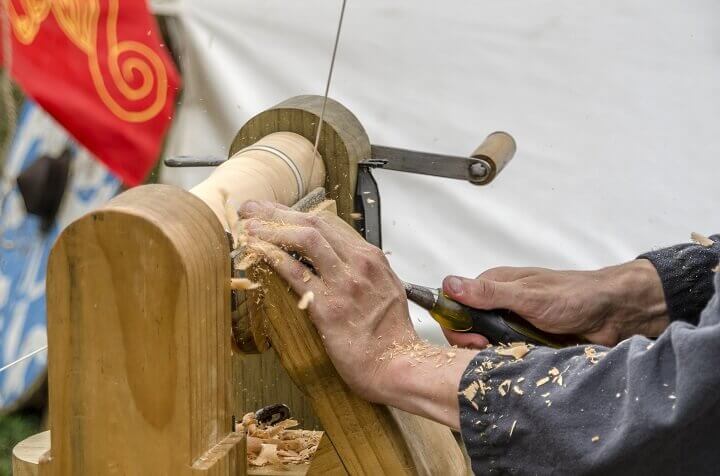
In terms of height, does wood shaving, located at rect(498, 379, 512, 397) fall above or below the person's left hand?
below

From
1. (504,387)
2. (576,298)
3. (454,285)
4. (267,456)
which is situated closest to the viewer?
(504,387)

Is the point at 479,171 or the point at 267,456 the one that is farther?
the point at 479,171

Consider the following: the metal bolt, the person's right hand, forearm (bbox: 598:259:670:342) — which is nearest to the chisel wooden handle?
the metal bolt

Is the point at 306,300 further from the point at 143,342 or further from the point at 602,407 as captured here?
the point at 602,407

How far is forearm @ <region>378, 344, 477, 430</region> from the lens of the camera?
92 centimetres

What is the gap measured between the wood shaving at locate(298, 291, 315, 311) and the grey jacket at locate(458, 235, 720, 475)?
188mm

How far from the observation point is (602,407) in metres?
0.81

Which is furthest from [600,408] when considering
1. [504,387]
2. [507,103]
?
[507,103]

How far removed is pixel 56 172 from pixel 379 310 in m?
1.79

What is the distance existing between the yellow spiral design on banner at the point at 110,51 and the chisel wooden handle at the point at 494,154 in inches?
46.2

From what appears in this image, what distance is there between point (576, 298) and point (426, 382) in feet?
2.02

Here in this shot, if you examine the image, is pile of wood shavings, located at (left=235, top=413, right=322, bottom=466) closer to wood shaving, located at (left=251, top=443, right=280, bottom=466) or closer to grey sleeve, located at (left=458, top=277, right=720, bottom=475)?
wood shaving, located at (left=251, top=443, right=280, bottom=466)

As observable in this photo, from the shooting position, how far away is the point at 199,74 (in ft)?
7.93

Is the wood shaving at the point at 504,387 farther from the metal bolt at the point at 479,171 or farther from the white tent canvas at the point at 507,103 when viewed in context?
the white tent canvas at the point at 507,103
